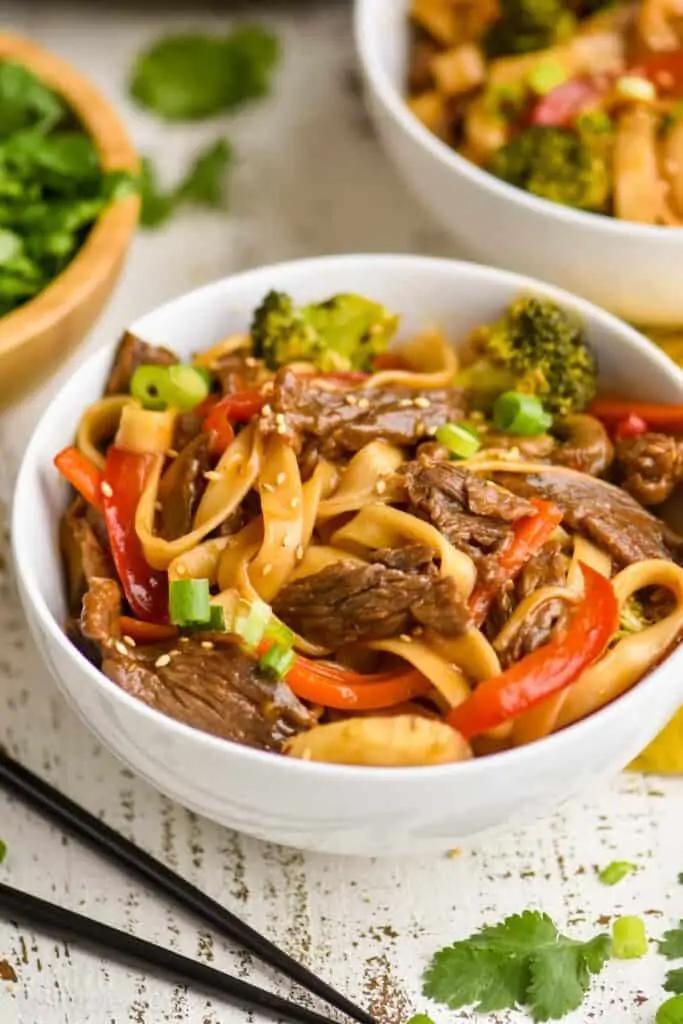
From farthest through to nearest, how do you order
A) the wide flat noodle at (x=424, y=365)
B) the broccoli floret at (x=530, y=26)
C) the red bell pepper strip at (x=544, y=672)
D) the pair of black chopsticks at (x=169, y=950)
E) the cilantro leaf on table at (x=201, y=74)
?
the cilantro leaf on table at (x=201, y=74) < the broccoli floret at (x=530, y=26) < the wide flat noodle at (x=424, y=365) < the pair of black chopsticks at (x=169, y=950) < the red bell pepper strip at (x=544, y=672)

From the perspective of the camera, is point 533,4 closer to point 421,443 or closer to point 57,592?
point 421,443

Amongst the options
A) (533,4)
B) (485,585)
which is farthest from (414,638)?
(533,4)

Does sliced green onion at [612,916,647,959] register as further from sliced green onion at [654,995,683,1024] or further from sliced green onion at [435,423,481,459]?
sliced green onion at [435,423,481,459]

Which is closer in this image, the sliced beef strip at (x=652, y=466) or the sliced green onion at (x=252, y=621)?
the sliced green onion at (x=252, y=621)

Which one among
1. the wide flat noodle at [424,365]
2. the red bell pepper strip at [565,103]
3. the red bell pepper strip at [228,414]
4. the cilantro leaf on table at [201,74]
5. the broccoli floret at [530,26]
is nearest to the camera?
the red bell pepper strip at [228,414]

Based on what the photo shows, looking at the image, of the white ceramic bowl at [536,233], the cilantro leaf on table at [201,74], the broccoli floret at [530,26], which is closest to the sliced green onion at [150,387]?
the white ceramic bowl at [536,233]

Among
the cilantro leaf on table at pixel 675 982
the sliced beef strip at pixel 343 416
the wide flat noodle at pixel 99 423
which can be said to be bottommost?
the cilantro leaf on table at pixel 675 982

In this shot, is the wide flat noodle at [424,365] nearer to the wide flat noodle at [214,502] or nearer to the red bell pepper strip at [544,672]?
the wide flat noodle at [214,502]

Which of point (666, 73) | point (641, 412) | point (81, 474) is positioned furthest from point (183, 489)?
point (666, 73)
